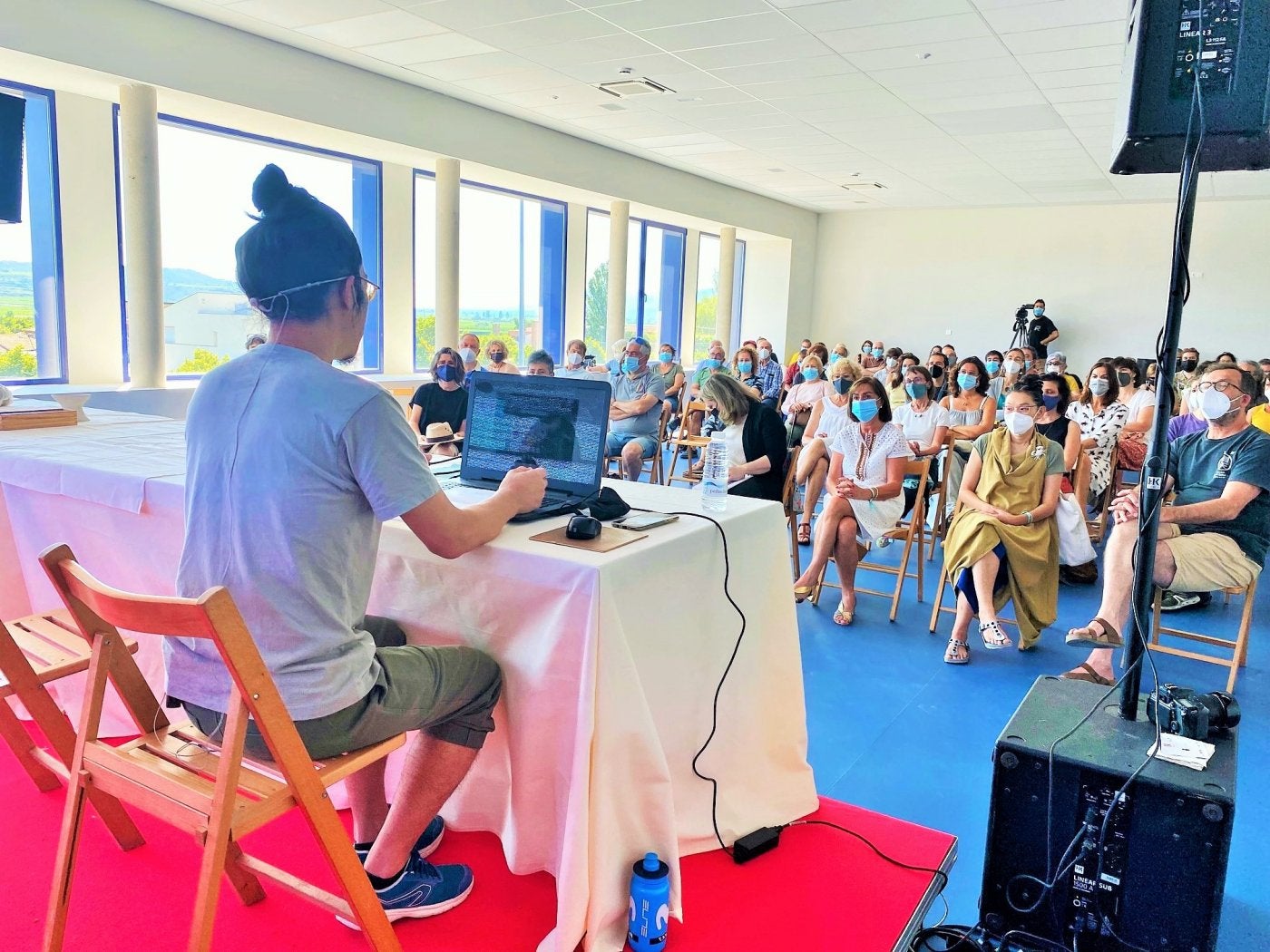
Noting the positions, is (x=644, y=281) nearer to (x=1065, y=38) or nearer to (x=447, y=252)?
(x=447, y=252)

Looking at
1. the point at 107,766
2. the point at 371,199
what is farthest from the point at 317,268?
the point at 371,199

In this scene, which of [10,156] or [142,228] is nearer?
[10,156]

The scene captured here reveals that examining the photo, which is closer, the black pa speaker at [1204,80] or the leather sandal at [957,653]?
the black pa speaker at [1204,80]

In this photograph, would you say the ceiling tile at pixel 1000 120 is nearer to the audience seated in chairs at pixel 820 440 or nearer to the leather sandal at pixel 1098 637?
the audience seated in chairs at pixel 820 440

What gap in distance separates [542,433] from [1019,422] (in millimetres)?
→ 2393

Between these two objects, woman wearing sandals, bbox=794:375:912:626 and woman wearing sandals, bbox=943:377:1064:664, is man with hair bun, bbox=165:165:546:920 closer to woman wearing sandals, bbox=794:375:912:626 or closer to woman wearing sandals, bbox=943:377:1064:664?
woman wearing sandals, bbox=943:377:1064:664

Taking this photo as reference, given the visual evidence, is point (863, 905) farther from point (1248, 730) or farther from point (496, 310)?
point (496, 310)

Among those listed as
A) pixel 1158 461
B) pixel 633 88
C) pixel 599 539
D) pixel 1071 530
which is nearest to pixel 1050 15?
pixel 633 88

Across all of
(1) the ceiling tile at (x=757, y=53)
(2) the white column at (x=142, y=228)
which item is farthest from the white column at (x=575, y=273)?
(2) the white column at (x=142, y=228)

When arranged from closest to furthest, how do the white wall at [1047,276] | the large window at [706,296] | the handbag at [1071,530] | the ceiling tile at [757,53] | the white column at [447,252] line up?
1. the handbag at [1071,530]
2. the ceiling tile at [757,53]
3. the white column at [447,252]
4. the white wall at [1047,276]
5. the large window at [706,296]

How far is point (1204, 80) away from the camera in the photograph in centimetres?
168

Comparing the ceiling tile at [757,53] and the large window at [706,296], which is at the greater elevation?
the ceiling tile at [757,53]

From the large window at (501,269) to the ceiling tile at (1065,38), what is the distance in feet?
17.0

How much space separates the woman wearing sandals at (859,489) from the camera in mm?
3926
